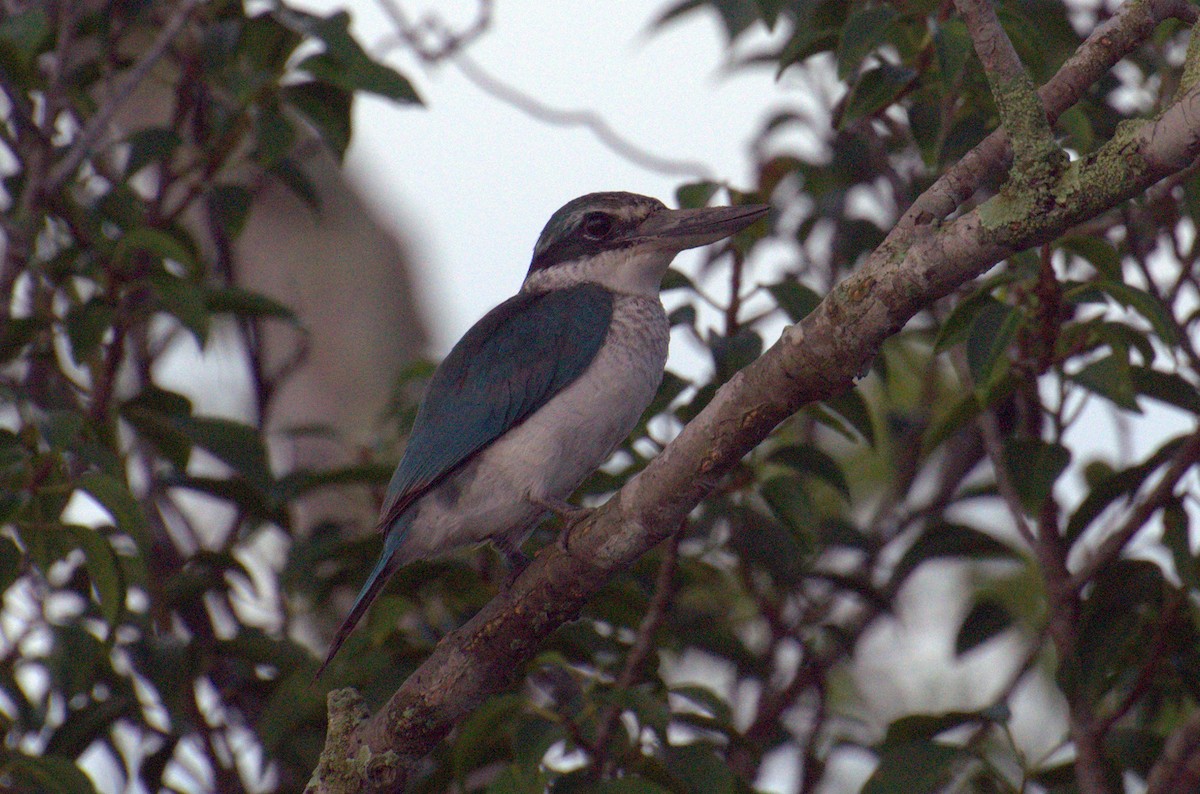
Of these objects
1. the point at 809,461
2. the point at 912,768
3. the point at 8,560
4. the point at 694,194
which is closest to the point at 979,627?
the point at 809,461

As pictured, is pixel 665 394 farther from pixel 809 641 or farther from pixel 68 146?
pixel 68 146

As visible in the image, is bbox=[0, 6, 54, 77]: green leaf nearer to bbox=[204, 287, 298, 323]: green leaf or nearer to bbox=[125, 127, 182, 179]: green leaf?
bbox=[125, 127, 182, 179]: green leaf

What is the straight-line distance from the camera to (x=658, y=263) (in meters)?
3.73

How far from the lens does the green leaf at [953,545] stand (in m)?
3.60

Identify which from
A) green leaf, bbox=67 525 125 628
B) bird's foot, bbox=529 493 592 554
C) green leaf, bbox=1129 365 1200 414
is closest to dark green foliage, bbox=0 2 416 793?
green leaf, bbox=67 525 125 628

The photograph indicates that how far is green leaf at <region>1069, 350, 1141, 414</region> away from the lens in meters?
2.87

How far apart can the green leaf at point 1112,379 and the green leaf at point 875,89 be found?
0.74 m

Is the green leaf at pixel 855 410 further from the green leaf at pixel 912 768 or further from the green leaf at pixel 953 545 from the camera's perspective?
the green leaf at pixel 912 768

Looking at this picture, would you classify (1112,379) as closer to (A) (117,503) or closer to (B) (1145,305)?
(B) (1145,305)

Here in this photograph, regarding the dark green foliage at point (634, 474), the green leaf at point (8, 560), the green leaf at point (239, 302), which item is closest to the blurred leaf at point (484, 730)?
the dark green foliage at point (634, 474)

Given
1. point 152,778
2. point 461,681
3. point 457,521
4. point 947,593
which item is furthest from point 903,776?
point 947,593

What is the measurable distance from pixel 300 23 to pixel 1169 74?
2.15 m

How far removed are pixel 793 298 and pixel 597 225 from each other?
90cm

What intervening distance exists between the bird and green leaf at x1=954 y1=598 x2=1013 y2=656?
3.62ft
